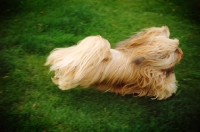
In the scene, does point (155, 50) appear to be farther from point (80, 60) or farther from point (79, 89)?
point (79, 89)

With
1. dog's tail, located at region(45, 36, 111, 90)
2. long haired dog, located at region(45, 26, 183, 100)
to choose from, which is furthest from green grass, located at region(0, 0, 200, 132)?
dog's tail, located at region(45, 36, 111, 90)

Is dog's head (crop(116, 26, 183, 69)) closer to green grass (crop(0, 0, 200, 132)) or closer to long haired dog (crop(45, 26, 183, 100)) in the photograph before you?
long haired dog (crop(45, 26, 183, 100))

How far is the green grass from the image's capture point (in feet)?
10.6

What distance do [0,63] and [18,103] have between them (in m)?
0.91

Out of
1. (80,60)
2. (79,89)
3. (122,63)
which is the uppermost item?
(80,60)

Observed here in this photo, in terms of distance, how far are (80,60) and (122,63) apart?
1.91ft

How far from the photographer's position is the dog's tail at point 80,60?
2.74 meters

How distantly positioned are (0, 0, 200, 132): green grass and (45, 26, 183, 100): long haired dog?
39cm

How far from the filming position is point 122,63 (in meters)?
2.98

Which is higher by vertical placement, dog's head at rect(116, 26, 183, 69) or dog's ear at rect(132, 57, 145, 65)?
dog's head at rect(116, 26, 183, 69)

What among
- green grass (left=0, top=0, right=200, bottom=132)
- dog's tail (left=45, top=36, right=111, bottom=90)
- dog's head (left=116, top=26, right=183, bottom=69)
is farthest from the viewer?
→ green grass (left=0, top=0, right=200, bottom=132)

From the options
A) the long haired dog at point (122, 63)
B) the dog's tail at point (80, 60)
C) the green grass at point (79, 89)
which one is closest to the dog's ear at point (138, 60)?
the long haired dog at point (122, 63)

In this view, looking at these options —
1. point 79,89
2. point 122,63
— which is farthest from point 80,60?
point 79,89

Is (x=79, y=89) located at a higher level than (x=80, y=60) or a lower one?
lower
